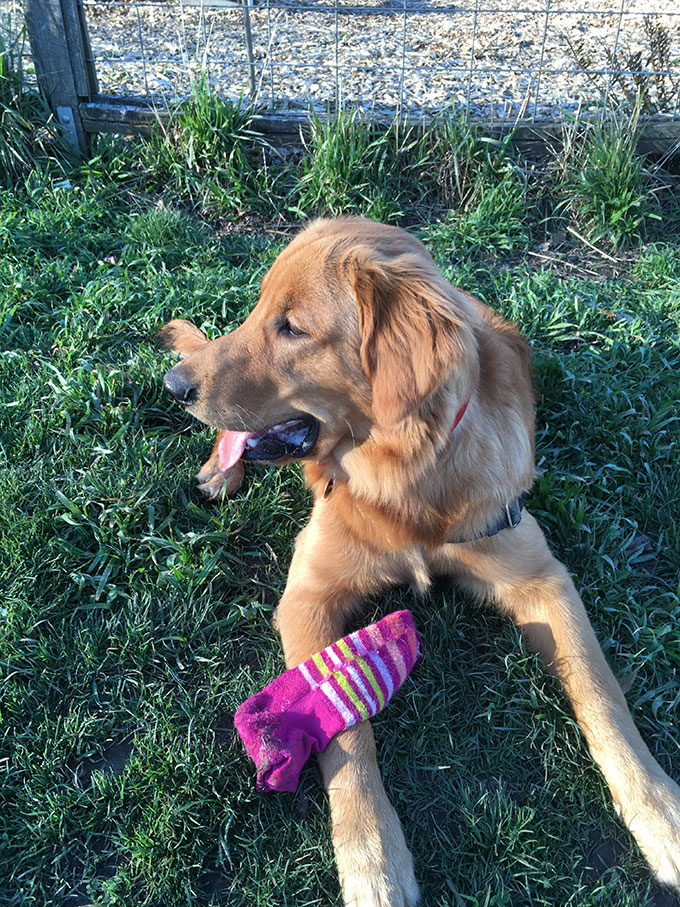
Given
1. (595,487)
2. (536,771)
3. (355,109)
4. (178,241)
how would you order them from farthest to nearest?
(355,109), (178,241), (595,487), (536,771)

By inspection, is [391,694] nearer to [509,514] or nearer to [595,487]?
[509,514]

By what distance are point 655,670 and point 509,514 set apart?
75 cm

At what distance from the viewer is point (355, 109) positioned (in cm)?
446

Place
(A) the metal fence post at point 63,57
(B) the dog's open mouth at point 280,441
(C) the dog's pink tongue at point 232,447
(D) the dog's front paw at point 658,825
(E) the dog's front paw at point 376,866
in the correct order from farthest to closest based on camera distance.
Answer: (A) the metal fence post at point 63,57 → (C) the dog's pink tongue at point 232,447 → (B) the dog's open mouth at point 280,441 → (D) the dog's front paw at point 658,825 → (E) the dog's front paw at point 376,866

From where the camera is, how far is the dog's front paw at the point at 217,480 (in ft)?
9.70

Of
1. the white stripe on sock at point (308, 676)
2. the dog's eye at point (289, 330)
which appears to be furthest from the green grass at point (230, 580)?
the dog's eye at point (289, 330)

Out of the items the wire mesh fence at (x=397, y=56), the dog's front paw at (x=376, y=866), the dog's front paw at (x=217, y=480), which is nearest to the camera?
the dog's front paw at (x=376, y=866)

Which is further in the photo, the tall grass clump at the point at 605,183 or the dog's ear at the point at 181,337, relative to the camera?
the tall grass clump at the point at 605,183

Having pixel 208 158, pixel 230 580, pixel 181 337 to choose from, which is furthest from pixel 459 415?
pixel 208 158

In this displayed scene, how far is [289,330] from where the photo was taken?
227 cm

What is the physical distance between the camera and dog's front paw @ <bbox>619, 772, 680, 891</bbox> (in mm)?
2016

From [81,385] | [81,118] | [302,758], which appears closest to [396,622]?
[302,758]

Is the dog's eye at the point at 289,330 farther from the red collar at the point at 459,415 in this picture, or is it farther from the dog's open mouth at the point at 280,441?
the red collar at the point at 459,415

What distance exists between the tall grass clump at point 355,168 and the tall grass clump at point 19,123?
1588 mm
